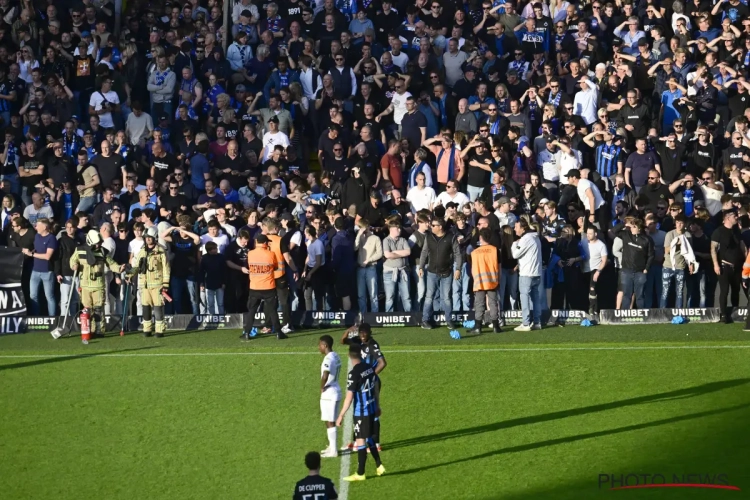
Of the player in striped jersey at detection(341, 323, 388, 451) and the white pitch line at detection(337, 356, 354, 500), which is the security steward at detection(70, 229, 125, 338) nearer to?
the white pitch line at detection(337, 356, 354, 500)

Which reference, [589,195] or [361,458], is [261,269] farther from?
[361,458]

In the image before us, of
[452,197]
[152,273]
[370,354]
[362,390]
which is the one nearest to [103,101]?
[152,273]

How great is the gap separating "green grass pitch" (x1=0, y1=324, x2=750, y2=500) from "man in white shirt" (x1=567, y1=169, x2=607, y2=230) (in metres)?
2.53

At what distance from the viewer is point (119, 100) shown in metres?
28.0

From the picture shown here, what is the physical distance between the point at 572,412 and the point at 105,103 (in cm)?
1463

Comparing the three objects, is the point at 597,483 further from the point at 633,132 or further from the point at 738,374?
the point at 633,132

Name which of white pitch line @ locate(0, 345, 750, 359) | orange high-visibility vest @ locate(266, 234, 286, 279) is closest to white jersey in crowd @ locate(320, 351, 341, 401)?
white pitch line @ locate(0, 345, 750, 359)

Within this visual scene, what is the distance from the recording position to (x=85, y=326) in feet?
72.8

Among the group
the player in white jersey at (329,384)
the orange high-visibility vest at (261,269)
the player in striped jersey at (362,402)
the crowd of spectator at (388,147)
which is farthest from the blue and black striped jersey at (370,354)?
the crowd of spectator at (388,147)

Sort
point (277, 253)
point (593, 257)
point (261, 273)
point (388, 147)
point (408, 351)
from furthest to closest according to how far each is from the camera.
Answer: point (388, 147), point (593, 257), point (277, 253), point (261, 273), point (408, 351)

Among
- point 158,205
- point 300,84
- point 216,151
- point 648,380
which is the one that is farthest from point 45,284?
point 648,380

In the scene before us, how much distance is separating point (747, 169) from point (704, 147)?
116cm

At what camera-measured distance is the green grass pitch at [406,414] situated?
49.2 feet

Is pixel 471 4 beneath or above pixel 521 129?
above
